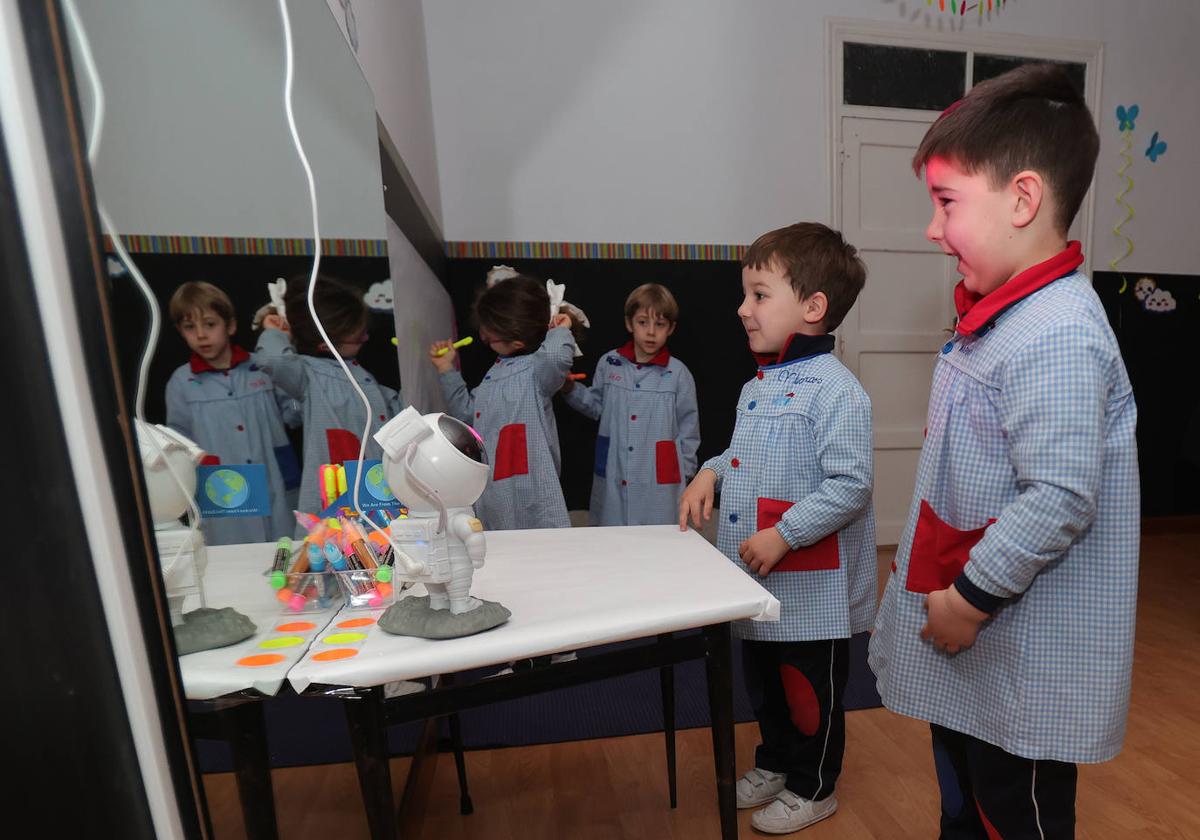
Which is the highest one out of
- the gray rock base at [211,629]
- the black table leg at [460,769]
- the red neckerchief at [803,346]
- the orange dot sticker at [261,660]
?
the red neckerchief at [803,346]

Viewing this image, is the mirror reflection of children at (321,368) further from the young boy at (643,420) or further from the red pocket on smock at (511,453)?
the young boy at (643,420)

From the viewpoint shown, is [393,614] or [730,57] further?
[730,57]

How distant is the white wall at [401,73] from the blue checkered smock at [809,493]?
3.42 ft

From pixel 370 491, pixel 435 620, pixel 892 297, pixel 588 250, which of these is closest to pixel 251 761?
pixel 435 620

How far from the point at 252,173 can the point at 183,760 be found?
64cm

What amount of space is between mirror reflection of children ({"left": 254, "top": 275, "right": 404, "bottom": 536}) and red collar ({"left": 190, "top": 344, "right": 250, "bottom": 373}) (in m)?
0.04

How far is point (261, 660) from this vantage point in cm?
65

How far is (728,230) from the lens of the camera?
2926 millimetres

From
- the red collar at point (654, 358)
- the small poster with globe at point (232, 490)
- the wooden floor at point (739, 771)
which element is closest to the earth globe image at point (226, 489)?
the small poster with globe at point (232, 490)

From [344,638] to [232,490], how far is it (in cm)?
20

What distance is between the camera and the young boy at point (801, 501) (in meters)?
1.16

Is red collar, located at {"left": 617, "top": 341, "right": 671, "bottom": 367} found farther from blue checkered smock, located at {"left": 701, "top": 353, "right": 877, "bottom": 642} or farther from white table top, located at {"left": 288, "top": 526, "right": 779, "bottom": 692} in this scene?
white table top, located at {"left": 288, "top": 526, "right": 779, "bottom": 692}

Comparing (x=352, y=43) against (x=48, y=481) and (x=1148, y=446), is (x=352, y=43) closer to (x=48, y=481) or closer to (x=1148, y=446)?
(x=48, y=481)

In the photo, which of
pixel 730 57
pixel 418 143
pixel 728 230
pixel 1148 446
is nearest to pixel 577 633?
pixel 418 143
